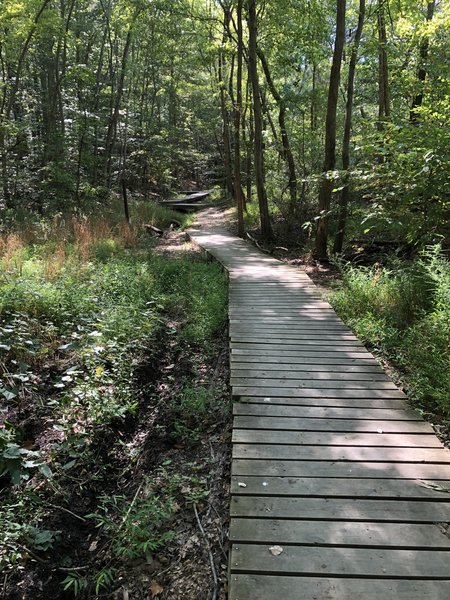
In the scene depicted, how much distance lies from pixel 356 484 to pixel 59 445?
2112 mm

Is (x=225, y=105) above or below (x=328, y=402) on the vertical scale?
above

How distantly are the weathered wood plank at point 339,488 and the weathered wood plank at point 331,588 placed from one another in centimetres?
56

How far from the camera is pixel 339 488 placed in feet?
8.41

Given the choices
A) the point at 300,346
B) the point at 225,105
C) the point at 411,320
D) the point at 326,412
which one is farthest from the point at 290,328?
the point at 225,105

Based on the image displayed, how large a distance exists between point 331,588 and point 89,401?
2.33m

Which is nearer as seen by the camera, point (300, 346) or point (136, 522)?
point (136, 522)

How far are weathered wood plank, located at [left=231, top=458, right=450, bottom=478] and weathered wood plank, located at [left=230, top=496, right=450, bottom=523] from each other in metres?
0.22

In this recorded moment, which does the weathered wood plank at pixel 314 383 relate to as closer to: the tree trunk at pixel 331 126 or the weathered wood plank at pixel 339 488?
the weathered wood plank at pixel 339 488

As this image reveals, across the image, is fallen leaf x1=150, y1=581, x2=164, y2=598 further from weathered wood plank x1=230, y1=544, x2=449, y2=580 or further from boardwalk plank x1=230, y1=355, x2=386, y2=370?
boardwalk plank x1=230, y1=355, x2=386, y2=370

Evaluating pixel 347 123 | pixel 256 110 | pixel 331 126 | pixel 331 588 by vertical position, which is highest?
pixel 256 110

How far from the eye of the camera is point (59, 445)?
10.1 feet

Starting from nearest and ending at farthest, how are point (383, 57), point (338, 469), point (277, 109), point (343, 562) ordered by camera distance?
point (343, 562)
point (338, 469)
point (383, 57)
point (277, 109)

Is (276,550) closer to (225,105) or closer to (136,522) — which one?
(136,522)

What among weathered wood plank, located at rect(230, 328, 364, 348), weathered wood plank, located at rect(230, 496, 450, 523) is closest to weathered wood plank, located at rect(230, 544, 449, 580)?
weathered wood plank, located at rect(230, 496, 450, 523)
